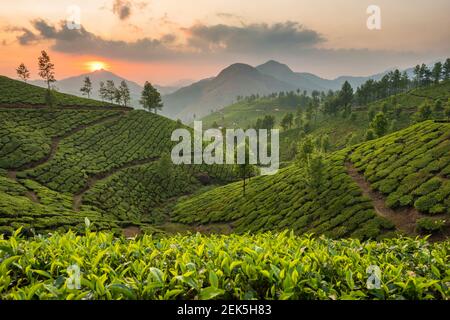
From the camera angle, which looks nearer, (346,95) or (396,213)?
(396,213)

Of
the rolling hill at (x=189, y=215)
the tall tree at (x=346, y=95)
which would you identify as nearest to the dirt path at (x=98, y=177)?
the rolling hill at (x=189, y=215)

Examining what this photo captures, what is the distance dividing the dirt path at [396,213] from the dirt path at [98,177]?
143ft

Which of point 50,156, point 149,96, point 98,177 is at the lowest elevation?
point 98,177

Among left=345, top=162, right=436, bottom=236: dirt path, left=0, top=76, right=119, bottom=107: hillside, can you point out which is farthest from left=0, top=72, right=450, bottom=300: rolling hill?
left=0, top=76, right=119, bottom=107: hillside

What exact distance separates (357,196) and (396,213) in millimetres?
5605

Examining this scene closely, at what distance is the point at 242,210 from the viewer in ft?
150

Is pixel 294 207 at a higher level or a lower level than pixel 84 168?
lower

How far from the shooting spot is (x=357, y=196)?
1352 inches

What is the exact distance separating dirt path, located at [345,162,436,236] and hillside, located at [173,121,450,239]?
0.08m

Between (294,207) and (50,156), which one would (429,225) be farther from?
(50,156)

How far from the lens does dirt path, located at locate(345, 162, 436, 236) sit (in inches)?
1044

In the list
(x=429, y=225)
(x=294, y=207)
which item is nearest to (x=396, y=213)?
(x=429, y=225)

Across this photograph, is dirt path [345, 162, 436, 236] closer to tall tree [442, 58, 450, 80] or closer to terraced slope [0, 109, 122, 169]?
terraced slope [0, 109, 122, 169]

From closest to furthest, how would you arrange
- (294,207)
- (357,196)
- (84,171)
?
1. (357,196)
2. (294,207)
3. (84,171)
